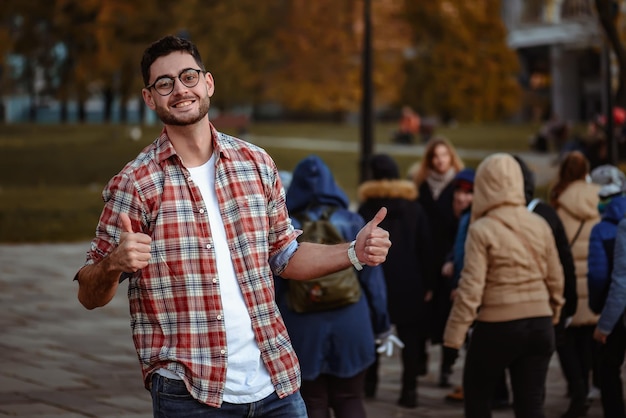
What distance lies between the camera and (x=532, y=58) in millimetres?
63125

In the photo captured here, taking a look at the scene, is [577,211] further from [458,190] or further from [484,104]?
[484,104]

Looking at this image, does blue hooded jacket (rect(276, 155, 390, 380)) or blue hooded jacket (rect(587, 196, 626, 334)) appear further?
blue hooded jacket (rect(587, 196, 626, 334))

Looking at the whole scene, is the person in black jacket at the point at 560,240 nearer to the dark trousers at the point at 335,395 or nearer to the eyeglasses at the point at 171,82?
the dark trousers at the point at 335,395

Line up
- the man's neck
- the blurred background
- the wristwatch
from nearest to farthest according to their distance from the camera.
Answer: the man's neck
the wristwatch
the blurred background

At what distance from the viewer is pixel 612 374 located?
322 inches

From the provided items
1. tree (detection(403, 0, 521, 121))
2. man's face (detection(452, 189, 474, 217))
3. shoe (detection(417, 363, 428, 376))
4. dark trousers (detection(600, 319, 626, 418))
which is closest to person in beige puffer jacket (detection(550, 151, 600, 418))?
man's face (detection(452, 189, 474, 217))

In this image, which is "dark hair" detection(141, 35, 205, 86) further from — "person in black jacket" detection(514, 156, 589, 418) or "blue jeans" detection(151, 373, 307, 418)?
"person in black jacket" detection(514, 156, 589, 418)

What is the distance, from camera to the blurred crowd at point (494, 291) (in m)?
6.88

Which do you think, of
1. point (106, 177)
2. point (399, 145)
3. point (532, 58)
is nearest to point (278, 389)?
point (106, 177)

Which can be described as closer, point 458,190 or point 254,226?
point 254,226

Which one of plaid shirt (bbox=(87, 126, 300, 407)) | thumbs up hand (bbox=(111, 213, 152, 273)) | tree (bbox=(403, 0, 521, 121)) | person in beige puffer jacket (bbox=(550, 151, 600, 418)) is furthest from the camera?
tree (bbox=(403, 0, 521, 121))

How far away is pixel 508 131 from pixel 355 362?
47.0 metres

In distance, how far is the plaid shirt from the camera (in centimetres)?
409

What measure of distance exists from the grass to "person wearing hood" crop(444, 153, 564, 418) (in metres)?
14.1
